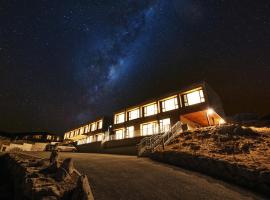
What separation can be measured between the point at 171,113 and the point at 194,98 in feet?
12.9

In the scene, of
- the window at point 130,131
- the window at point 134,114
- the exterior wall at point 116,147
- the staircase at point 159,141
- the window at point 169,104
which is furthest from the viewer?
the window at point 134,114

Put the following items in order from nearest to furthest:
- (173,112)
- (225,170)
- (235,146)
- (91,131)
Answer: (225,170) → (235,146) → (173,112) → (91,131)

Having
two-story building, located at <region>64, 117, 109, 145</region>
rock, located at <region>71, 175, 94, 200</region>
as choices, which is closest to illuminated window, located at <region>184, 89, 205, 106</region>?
rock, located at <region>71, 175, 94, 200</region>

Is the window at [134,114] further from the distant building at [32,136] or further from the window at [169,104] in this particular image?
the distant building at [32,136]

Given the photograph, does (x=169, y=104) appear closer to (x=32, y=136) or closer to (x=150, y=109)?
(x=150, y=109)

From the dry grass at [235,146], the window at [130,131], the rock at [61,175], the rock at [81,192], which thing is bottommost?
the rock at [81,192]

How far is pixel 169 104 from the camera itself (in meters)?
24.2

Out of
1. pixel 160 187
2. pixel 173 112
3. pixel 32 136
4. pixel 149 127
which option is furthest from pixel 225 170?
pixel 32 136

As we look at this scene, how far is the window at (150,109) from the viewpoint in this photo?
26.0 metres

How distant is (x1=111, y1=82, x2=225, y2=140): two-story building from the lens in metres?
20.1

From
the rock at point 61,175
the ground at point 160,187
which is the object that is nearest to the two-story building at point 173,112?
the ground at point 160,187

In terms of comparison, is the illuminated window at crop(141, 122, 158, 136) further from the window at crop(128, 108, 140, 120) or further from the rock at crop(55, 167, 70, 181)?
the rock at crop(55, 167, 70, 181)

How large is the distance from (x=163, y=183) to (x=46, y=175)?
4.83 m

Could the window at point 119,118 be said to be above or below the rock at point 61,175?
above
